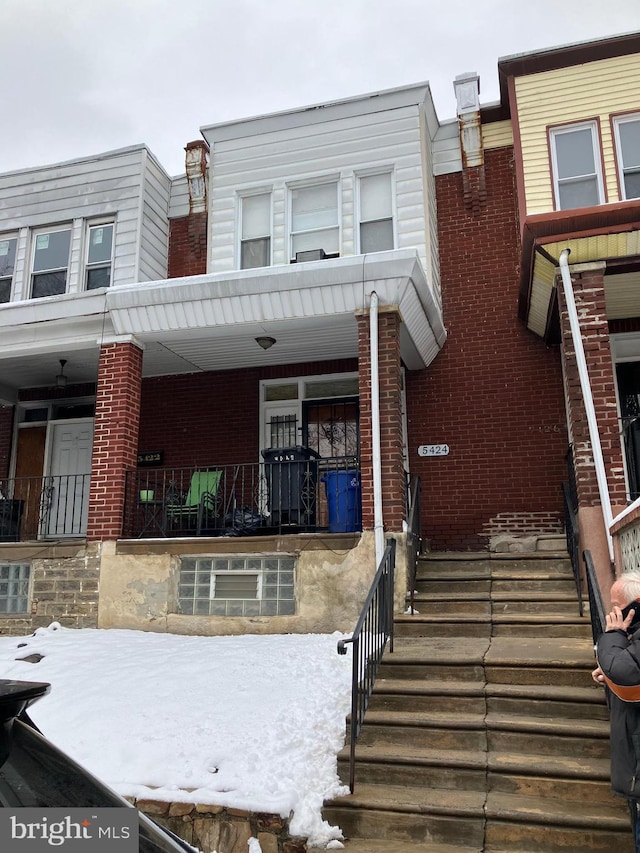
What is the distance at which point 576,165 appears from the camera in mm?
10109

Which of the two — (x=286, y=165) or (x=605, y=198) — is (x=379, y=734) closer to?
(x=605, y=198)

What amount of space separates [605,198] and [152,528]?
26.4 ft

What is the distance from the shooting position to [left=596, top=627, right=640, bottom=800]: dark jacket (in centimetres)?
359

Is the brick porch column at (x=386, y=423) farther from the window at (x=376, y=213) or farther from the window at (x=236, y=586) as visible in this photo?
the window at (x=376, y=213)

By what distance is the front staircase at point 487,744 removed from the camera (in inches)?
180

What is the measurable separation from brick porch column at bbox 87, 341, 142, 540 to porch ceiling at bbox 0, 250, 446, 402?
1.09 ft

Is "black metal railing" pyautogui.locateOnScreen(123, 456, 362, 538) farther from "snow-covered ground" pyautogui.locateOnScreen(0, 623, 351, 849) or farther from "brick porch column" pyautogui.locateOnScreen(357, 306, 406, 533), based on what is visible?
"snow-covered ground" pyautogui.locateOnScreen(0, 623, 351, 849)

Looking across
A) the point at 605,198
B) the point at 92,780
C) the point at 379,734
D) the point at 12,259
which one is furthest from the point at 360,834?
the point at 12,259

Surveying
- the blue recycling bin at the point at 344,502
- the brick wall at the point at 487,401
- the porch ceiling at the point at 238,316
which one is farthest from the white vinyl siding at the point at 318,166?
the blue recycling bin at the point at 344,502

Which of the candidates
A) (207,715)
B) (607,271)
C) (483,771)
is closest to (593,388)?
(607,271)

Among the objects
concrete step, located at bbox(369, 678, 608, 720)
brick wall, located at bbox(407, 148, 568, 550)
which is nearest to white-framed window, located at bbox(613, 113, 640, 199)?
brick wall, located at bbox(407, 148, 568, 550)

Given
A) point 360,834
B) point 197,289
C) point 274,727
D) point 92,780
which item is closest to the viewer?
point 92,780

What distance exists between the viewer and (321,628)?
8.12 meters

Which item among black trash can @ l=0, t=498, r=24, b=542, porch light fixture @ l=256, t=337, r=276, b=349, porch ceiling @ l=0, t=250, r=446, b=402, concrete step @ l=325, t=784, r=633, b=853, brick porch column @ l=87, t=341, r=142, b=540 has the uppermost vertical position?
porch ceiling @ l=0, t=250, r=446, b=402
